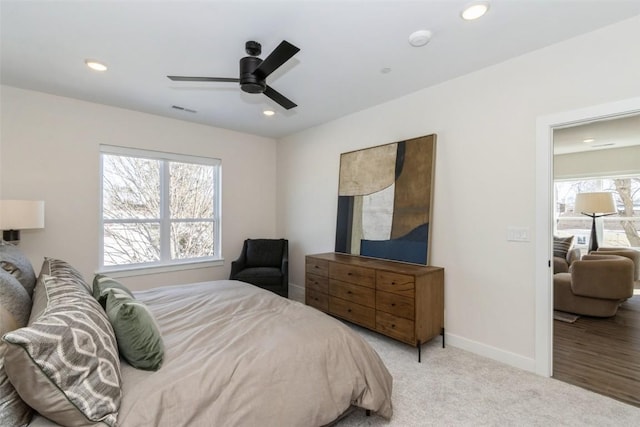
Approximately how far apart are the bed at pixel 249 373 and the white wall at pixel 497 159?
57.5 inches

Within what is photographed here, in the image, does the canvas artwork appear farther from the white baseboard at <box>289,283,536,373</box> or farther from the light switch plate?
the white baseboard at <box>289,283,536,373</box>

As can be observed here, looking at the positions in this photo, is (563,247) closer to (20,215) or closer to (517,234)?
(517,234)

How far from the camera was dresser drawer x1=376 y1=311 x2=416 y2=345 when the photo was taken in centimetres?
271

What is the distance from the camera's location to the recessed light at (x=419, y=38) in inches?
88.4

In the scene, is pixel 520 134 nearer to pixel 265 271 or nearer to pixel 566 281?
pixel 566 281

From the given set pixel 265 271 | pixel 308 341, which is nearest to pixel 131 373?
pixel 308 341

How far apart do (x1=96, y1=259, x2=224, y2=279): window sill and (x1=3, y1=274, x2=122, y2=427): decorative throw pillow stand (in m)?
2.96

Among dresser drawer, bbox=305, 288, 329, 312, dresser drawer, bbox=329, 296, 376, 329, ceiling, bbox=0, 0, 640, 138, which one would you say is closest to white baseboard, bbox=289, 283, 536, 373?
dresser drawer, bbox=329, 296, 376, 329

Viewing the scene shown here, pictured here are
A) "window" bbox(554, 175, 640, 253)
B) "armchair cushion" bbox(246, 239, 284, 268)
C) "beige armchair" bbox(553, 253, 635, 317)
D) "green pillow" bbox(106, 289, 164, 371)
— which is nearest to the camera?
"green pillow" bbox(106, 289, 164, 371)

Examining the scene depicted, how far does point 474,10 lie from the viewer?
6.58ft

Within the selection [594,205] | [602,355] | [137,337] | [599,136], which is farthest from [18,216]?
[594,205]

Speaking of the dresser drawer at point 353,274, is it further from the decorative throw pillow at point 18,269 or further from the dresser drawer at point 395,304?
the decorative throw pillow at point 18,269

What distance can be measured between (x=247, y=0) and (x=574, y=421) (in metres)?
3.43

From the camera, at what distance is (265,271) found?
4.32m
